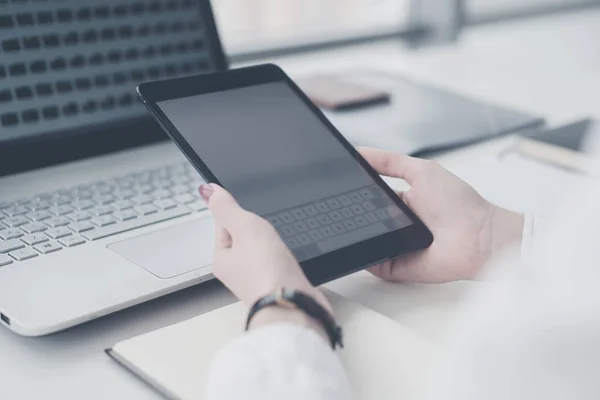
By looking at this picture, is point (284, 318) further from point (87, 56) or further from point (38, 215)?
point (87, 56)

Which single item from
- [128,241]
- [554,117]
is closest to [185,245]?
[128,241]

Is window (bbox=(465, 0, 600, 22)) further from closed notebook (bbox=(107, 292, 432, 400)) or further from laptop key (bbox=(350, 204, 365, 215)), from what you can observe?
closed notebook (bbox=(107, 292, 432, 400))

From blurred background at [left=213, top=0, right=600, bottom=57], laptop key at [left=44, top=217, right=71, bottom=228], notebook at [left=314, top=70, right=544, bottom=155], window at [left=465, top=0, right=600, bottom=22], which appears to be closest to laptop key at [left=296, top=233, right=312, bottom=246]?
laptop key at [left=44, top=217, right=71, bottom=228]

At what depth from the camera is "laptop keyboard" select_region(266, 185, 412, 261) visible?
1.75 ft

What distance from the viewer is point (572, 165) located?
0.82m

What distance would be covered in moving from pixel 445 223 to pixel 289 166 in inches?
5.4

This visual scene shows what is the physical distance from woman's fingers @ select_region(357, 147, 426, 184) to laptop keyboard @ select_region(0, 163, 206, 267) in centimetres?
17

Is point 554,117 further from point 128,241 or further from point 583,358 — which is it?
point 583,358

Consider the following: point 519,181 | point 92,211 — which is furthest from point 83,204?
point 519,181

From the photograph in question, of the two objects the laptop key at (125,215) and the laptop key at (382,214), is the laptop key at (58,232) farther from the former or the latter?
the laptop key at (382,214)

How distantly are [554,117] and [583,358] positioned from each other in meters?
0.80

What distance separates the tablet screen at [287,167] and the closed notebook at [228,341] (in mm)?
67

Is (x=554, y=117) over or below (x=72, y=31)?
below

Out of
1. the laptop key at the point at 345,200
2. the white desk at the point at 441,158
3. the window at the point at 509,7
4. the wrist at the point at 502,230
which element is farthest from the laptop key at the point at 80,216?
the window at the point at 509,7
